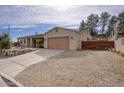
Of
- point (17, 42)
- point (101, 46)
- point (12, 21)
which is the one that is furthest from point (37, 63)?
point (101, 46)

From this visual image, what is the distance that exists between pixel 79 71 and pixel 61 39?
893 millimetres

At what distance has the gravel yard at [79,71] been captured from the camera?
302 cm

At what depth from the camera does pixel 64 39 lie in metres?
3.97

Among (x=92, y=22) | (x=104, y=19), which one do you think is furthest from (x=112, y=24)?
(x=92, y=22)

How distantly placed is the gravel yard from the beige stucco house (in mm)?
209

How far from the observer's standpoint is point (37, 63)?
3.93 m

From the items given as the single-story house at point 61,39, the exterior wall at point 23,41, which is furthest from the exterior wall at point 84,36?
the exterior wall at point 23,41

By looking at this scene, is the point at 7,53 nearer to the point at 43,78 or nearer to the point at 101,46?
the point at 43,78

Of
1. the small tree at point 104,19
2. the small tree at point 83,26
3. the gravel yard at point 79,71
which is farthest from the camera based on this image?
the small tree at point 83,26

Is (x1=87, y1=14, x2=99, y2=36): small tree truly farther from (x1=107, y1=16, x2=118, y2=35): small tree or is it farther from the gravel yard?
the gravel yard

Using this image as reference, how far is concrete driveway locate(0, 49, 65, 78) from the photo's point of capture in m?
3.62

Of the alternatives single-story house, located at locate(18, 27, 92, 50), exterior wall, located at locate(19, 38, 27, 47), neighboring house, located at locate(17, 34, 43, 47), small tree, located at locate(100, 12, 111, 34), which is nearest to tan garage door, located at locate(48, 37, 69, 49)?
single-story house, located at locate(18, 27, 92, 50)

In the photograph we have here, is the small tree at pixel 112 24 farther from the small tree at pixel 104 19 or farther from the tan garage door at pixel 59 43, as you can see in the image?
the tan garage door at pixel 59 43
